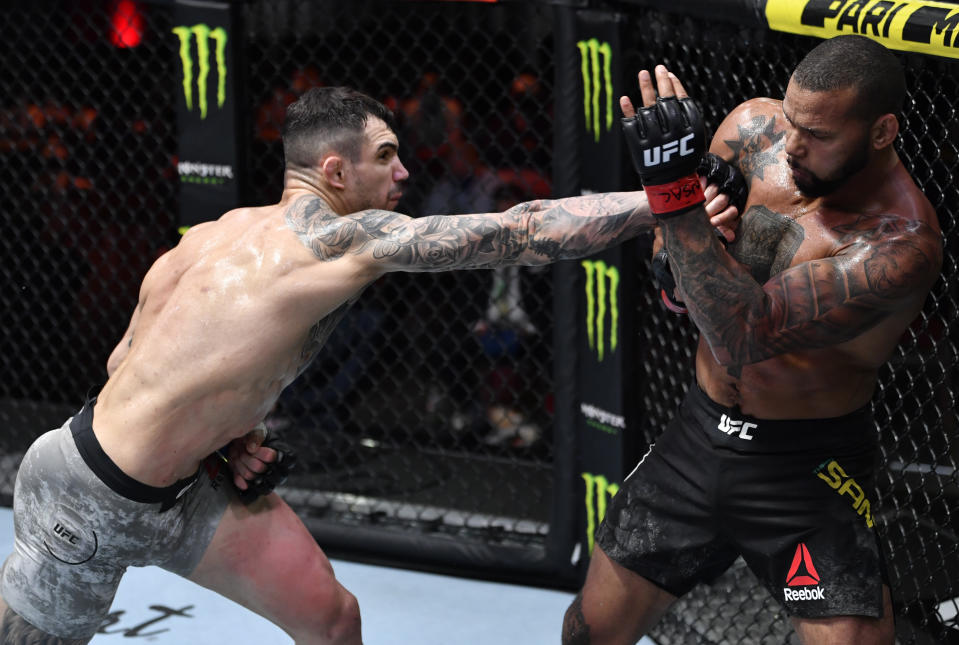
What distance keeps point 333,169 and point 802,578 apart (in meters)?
1.23

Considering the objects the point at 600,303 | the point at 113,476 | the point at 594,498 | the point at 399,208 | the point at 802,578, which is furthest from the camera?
the point at 399,208

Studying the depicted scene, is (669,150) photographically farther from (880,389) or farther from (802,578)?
(880,389)

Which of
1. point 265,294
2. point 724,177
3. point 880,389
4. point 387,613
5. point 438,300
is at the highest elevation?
point 724,177

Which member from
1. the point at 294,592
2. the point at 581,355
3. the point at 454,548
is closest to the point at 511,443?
the point at 454,548

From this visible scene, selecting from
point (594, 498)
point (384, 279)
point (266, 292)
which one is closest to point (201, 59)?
point (384, 279)

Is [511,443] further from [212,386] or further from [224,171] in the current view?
[212,386]

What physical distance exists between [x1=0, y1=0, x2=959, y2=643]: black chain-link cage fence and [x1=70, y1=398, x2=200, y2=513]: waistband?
168cm

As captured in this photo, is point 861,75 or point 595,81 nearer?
point 861,75

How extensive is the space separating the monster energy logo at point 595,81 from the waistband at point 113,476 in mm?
1607

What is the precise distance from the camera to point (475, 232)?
94.0 inches

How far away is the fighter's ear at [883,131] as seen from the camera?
2.21 m

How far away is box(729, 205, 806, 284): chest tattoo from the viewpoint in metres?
2.37

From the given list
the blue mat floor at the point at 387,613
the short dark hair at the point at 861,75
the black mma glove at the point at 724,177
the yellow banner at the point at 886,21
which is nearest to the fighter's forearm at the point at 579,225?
the black mma glove at the point at 724,177

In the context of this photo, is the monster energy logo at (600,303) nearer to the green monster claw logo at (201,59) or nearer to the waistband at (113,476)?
the green monster claw logo at (201,59)
